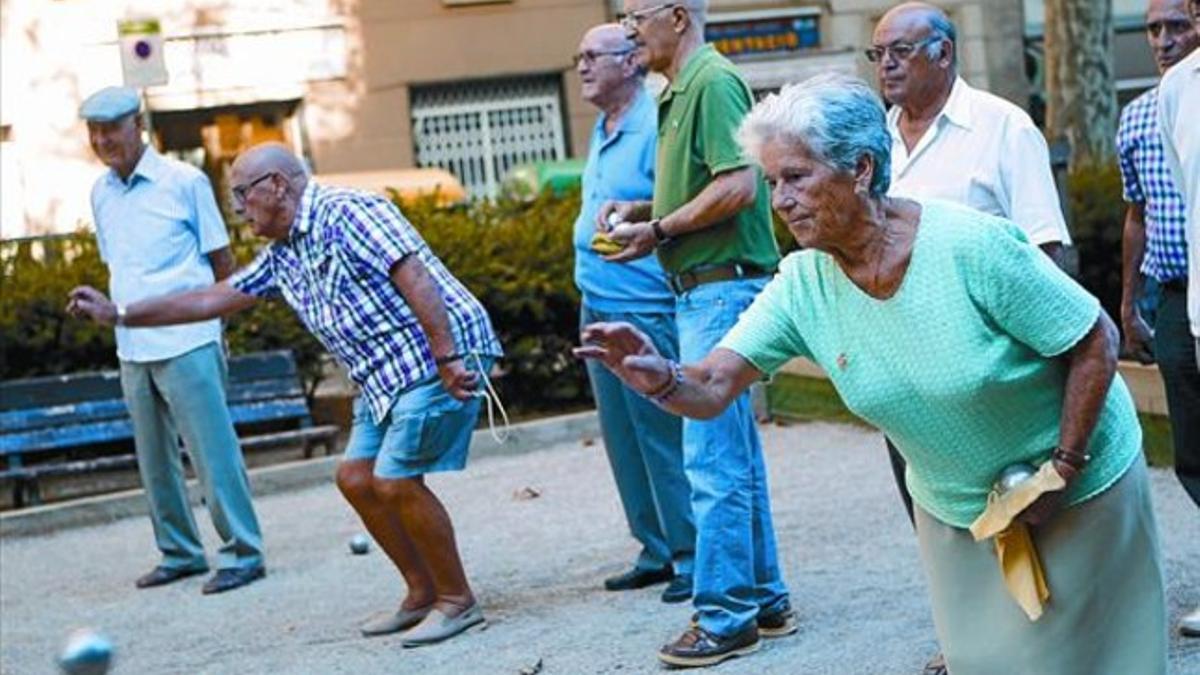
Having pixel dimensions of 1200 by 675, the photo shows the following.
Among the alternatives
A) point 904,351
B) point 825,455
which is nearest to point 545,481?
point 825,455

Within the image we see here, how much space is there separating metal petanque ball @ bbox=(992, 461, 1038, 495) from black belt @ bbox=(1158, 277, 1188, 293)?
2597mm

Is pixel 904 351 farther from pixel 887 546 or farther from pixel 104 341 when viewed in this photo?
pixel 104 341

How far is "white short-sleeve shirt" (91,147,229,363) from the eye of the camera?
31.7 feet

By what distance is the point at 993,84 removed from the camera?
90.9ft

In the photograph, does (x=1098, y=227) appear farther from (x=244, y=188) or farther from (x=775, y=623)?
(x=244, y=188)

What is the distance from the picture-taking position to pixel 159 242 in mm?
9664

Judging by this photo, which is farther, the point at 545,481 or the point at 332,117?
the point at 332,117

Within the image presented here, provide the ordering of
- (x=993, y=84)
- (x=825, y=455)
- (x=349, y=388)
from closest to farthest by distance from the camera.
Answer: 1. (x=825, y=455)
2. (x=349, y=388)
3. (x=993, y=84)

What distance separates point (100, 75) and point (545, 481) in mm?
13297

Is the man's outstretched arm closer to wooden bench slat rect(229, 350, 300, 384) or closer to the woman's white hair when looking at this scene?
the woman's white hair

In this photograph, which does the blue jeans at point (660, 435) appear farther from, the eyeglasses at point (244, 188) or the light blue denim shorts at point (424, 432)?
the eyeglasses at point (244, 188)

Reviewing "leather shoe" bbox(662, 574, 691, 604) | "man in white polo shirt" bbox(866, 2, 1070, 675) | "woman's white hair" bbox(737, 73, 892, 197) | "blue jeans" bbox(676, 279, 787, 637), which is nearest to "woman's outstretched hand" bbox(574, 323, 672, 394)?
"woman's white hair" bbox(737, 73, 892, 197)

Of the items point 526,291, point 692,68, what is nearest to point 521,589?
point 692,68

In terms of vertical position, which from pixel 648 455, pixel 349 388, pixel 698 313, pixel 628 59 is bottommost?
pixel 349 388
